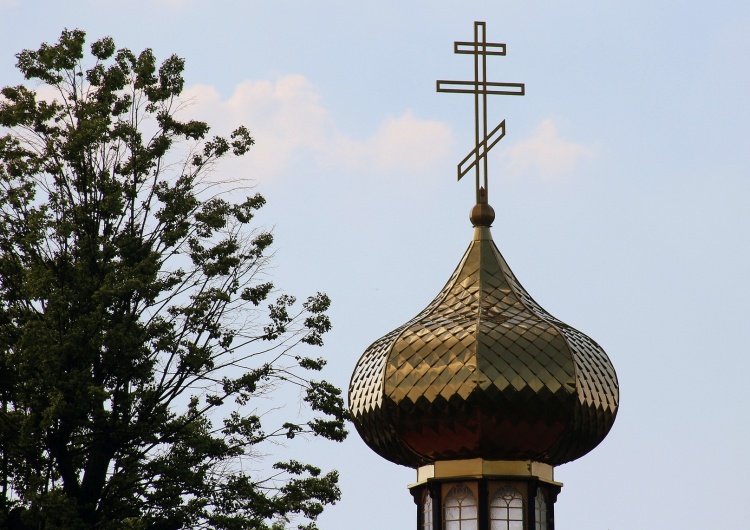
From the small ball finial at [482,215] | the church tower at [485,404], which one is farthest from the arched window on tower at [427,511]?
the small ball finial at [482,215]

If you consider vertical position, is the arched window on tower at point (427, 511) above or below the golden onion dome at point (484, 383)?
below

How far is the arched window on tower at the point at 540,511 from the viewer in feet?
81.3

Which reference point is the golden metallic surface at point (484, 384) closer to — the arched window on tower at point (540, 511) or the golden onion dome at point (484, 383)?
the golden onion dome at point (484, 383)

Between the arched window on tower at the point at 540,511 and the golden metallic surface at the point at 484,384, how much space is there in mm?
400

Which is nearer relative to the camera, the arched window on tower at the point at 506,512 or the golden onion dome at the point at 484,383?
the arched window on tower at the point at 506,512

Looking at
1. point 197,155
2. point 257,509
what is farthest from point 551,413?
point 197,155

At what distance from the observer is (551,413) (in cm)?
2497

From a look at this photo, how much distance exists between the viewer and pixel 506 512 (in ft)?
80.9

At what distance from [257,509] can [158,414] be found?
1492 millimetres

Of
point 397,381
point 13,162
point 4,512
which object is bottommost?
point 4,512

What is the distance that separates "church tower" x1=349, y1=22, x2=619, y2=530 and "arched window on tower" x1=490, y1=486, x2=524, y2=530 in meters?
0.01

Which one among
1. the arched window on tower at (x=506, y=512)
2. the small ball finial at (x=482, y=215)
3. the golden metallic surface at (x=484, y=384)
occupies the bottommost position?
the arched window on tower at (x=506, y=512)

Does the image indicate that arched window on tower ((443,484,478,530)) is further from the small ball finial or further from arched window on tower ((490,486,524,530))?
the small ball finial

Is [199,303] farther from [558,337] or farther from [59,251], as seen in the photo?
[558,337]
